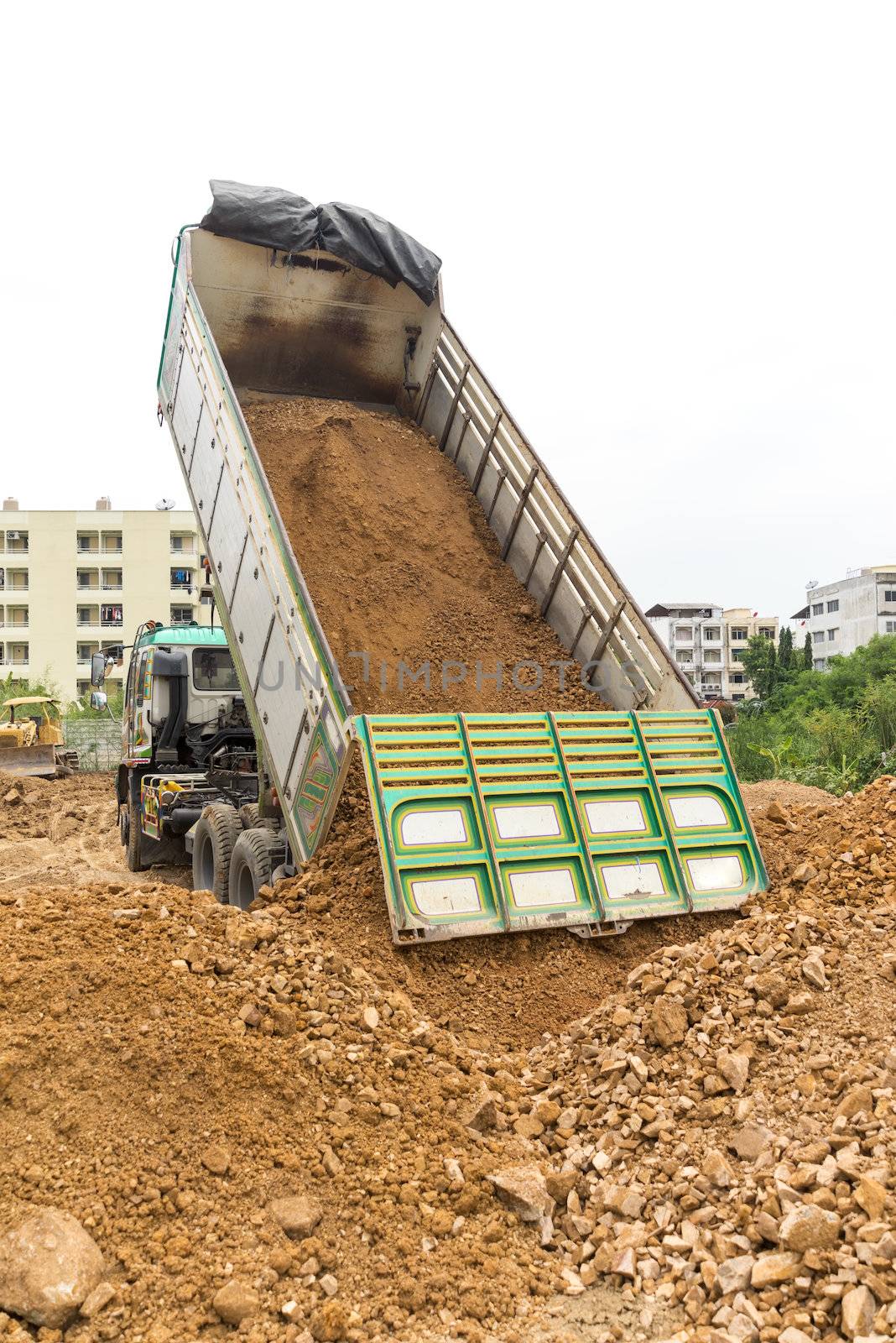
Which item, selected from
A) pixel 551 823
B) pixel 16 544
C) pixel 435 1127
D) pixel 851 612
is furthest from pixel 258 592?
pixel 851 612

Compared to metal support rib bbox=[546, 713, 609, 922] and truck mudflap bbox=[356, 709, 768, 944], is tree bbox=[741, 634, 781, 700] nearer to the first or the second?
truck mudflap bbox=[356, 709, 768, 944]

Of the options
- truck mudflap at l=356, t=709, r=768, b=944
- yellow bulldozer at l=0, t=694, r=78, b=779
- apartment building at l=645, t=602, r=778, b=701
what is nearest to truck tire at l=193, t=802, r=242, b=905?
truck mudflap at l=356, t=709, r=768, b=944

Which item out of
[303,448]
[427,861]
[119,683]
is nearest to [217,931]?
[427,861]

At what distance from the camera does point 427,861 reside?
189 inches

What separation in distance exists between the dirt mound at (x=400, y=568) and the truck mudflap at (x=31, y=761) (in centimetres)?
1403

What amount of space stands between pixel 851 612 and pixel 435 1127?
64.5m

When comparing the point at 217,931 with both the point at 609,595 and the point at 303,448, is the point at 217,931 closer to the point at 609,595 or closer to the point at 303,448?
the point at 609,595

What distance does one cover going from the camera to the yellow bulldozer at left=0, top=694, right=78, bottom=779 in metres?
20.7

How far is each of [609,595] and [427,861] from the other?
8.12 feet

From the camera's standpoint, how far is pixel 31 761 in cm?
2097

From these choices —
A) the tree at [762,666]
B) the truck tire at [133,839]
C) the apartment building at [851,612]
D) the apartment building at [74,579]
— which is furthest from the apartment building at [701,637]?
the truck tire at [133,839]

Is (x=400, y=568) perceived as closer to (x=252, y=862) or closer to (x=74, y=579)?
(x=252, y=862)

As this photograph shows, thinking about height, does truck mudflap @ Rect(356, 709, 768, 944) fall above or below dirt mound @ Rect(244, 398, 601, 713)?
below

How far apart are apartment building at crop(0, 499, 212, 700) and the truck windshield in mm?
46401
